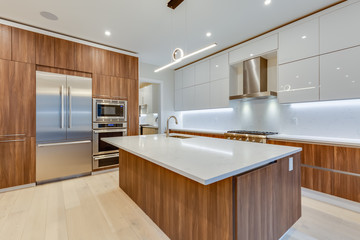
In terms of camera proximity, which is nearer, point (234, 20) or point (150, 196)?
point (150, 196)

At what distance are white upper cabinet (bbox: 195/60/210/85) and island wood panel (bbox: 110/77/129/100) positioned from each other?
1.84 metres

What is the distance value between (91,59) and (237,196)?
146 inches

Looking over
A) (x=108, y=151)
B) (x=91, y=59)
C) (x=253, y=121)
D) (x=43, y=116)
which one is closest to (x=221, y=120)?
(x=253, y=121)

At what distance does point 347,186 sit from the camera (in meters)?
2.07

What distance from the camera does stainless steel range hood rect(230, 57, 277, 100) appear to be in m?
3.26

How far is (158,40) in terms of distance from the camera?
3453 mm

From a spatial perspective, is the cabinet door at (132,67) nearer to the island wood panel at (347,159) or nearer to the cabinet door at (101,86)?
the cabinet door at (101,86)

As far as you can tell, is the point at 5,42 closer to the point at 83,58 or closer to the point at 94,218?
the point at 83,58

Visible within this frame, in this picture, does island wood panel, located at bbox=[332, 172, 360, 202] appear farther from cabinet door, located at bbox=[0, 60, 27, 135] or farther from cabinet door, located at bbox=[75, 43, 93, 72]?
cabinet door, located at bbox=[0, 60, 27, 135]

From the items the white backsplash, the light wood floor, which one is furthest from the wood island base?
the white backsplash

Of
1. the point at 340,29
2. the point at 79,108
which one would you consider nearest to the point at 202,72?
the point at 340,29

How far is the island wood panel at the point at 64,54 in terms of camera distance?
3.08m

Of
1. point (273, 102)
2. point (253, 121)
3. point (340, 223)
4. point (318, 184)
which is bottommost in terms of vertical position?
point (340, 223)

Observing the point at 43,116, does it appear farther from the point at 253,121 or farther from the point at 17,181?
the point at 253,121
